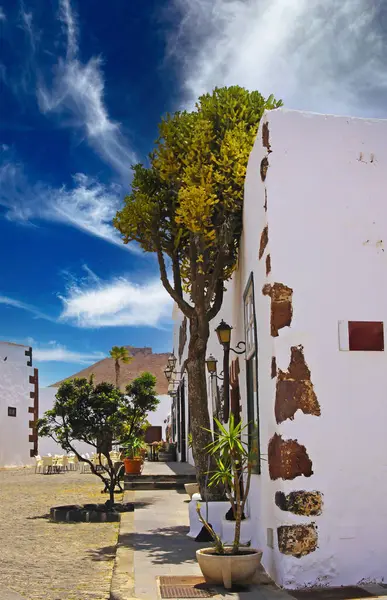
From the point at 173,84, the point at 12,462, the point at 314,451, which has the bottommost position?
the point at 12,462

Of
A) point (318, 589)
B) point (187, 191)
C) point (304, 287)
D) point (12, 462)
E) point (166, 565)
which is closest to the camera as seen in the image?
point (318, 589)

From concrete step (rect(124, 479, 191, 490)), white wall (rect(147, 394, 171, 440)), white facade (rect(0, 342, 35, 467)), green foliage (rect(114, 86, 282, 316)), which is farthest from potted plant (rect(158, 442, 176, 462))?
green foliage (rect(114, 86, 282, 316))

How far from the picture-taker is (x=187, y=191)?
8.14 meters

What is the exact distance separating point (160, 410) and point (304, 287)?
33.4m

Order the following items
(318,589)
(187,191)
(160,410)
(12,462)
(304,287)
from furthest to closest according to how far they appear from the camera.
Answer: (160,410)
(12,462)
(187,191)
(304,287)
(318,589)

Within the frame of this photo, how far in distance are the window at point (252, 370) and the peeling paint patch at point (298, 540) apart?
116 cm

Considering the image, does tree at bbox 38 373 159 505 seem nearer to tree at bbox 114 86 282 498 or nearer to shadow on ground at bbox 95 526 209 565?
shadow on ground at bbox 95 526 209 565

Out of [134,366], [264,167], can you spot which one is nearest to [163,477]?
[264,167]

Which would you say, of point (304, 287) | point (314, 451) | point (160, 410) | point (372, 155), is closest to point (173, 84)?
point (372, 155)

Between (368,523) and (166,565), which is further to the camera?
(166,565)

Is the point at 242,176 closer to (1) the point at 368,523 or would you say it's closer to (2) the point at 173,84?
(2) the point at 173,84

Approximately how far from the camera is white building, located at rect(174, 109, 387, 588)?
513cm

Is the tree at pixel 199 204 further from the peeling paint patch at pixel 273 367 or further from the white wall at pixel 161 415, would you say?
the white wall at pixel 161 415

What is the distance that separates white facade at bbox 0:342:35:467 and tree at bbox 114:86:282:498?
21.9 m
